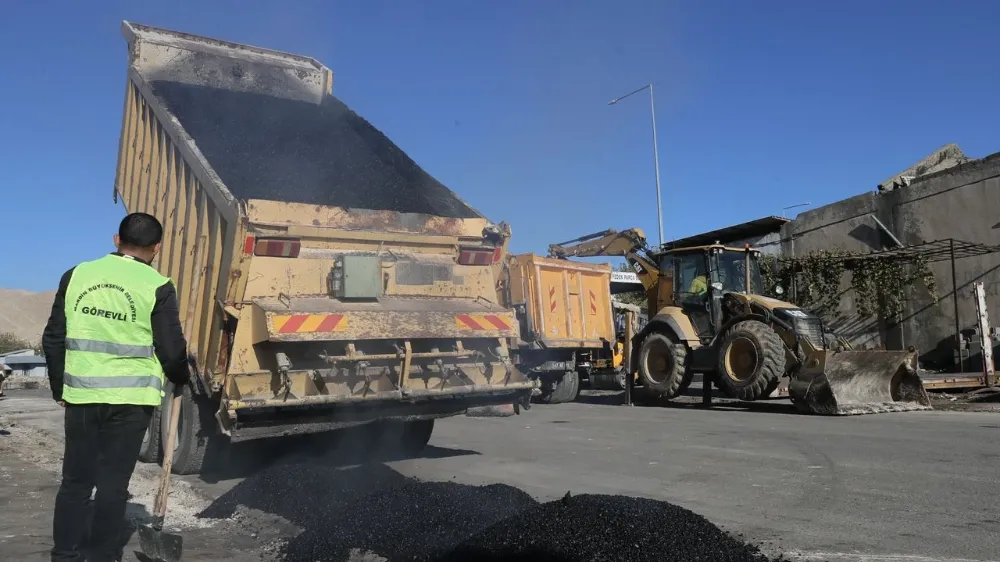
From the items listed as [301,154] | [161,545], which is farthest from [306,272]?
[161,545]

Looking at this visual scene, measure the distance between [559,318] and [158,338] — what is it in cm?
921

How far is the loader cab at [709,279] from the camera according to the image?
12656 mm

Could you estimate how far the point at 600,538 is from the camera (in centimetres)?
336

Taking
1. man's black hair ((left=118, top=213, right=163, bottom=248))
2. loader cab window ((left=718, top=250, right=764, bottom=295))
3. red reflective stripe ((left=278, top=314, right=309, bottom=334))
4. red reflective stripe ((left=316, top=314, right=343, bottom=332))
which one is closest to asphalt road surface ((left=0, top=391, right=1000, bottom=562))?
red reflective stripe ((left=278, top=314, right=309, bottom=334))

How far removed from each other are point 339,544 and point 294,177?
3.62 m

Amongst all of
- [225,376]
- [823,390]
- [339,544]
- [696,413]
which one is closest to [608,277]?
[696,413]

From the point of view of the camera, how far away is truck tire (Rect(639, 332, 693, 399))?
40.7 ft

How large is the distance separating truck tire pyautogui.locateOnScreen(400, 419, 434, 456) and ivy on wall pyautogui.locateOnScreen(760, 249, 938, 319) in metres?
13.1

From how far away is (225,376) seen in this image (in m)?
5.33

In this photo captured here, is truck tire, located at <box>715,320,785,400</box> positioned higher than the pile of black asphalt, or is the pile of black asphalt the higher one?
truck tire, located at <box>715,320,785,400</box>

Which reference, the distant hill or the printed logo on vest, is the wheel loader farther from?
the distant hill

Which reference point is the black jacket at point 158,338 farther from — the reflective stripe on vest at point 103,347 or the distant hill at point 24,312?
the distant hill at point 24,312

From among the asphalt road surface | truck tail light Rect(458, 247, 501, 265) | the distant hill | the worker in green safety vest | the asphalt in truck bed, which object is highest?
the distant hill

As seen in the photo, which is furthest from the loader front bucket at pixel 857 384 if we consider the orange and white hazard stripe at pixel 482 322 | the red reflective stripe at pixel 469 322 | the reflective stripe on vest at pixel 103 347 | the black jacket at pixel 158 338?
the reflective stripe on vest at pixel 103 347
